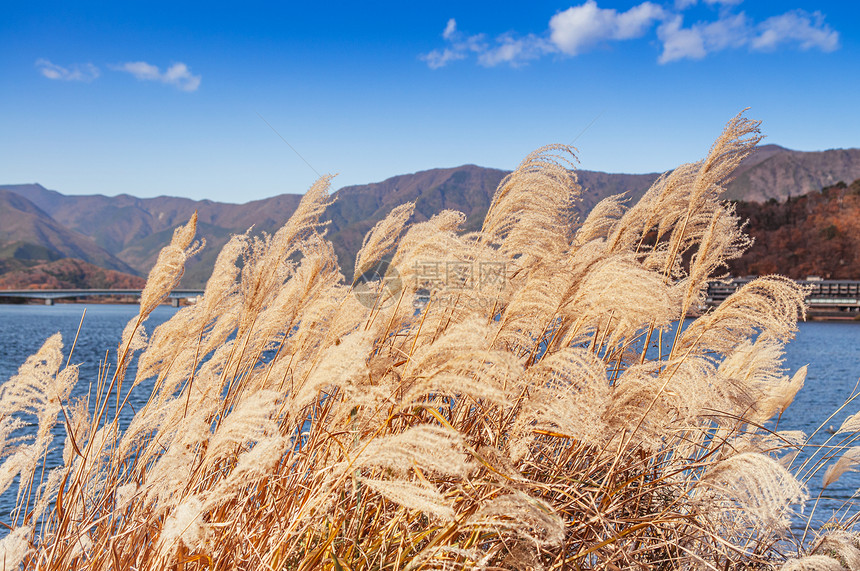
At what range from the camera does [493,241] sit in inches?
113

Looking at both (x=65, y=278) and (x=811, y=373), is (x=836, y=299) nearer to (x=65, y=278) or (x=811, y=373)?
(x=811, y=373)

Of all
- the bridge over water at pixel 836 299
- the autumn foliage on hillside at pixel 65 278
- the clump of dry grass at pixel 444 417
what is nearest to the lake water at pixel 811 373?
the clump of dry grass at pixel 444 417

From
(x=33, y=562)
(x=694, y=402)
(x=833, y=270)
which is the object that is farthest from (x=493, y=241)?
(x=833, y=270)

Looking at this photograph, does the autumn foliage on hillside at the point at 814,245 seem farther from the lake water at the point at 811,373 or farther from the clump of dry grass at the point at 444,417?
the clump of dry grass at the point at 444,417

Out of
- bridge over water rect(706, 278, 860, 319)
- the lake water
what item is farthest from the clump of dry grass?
bridge over water rect(706, 278, 860, 319)

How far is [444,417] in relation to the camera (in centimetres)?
219

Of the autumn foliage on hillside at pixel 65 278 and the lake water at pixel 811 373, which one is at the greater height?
the lake water at pixel 811 373

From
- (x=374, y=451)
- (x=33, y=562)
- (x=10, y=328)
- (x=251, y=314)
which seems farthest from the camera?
(x=10, y=328)

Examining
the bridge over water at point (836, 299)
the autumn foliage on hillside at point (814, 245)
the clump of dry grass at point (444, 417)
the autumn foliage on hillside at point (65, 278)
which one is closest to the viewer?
the clump of dry grass at point (444, 417)

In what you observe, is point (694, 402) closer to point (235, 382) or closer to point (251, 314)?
point (251, 314)

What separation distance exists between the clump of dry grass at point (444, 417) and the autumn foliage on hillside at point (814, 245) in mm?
92475

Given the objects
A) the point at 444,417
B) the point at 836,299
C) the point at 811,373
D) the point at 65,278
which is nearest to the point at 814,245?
the point at 836,299

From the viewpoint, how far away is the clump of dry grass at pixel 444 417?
183 centimetres

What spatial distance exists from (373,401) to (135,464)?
1.93 metres
